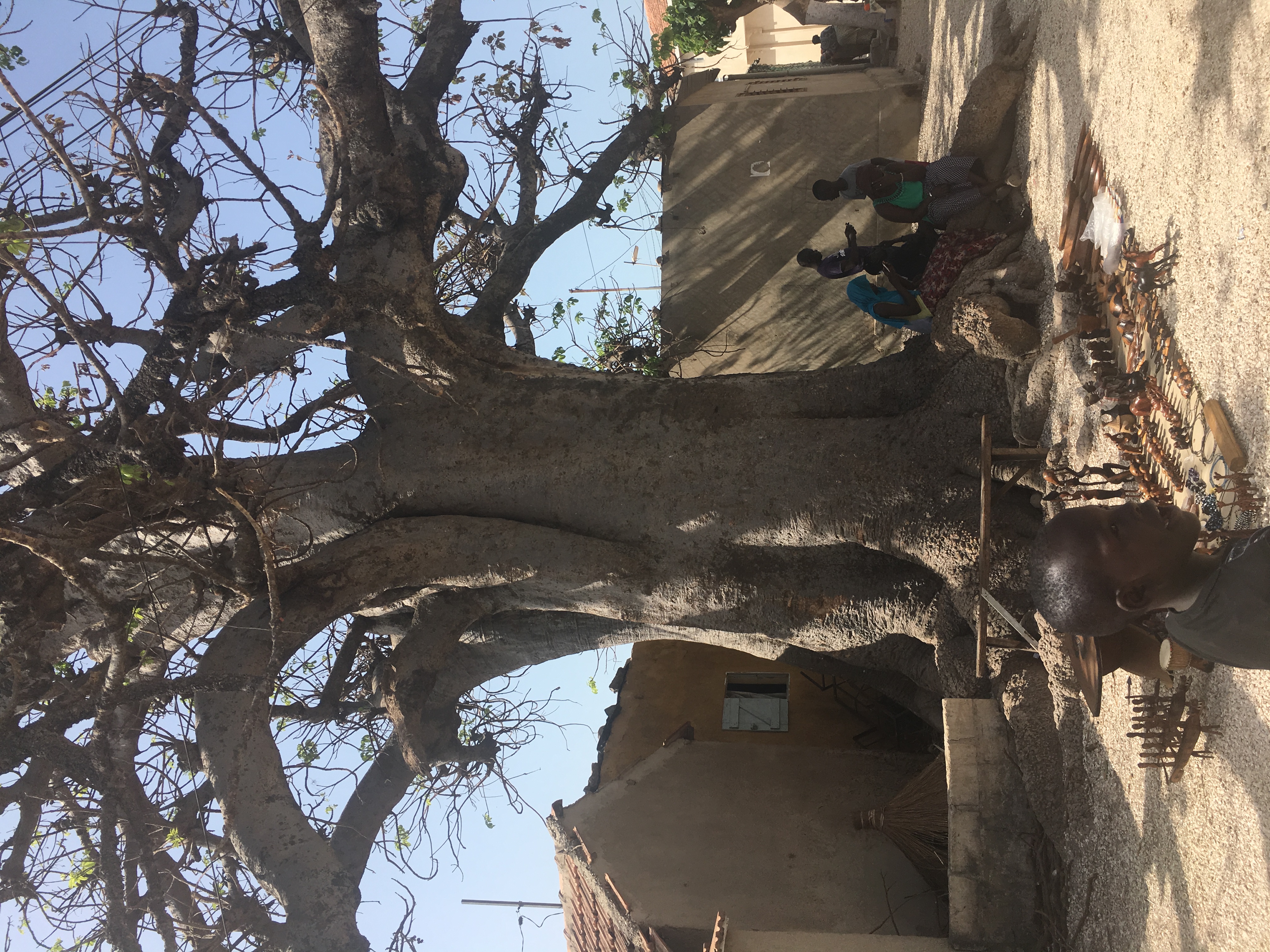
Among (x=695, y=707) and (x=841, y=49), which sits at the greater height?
(x=841, y=49)

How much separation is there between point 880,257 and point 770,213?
3.66 m

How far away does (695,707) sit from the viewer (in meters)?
8.65

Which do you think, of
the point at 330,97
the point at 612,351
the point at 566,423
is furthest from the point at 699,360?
the point at 330,97

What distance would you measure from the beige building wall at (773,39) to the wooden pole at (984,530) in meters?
13.9

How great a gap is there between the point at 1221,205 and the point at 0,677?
5203mm

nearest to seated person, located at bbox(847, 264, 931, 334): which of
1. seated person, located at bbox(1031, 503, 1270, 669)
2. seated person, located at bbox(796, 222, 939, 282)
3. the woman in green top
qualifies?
seated person, located at bbox(796, 222, 939, 282)

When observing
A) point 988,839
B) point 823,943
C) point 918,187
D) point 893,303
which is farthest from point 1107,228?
point 823,943

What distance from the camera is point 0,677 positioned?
13.5 ft

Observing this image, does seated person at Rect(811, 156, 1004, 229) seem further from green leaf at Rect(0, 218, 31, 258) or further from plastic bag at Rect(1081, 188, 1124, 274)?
green leaf at Rect(0, 218, 31, 258)

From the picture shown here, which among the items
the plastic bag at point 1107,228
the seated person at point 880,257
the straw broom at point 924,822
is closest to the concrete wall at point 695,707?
the straw broom at point 924,822

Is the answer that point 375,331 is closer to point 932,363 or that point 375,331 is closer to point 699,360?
point 932,363

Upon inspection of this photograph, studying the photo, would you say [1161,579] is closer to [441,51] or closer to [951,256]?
[951,256]

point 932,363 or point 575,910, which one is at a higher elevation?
point 932,363

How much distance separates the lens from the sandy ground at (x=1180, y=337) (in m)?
2.42
